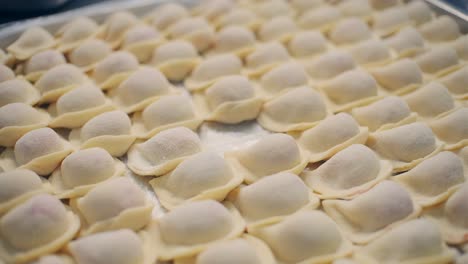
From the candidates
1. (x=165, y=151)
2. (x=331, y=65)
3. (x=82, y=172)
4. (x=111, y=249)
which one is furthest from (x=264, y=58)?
(x=111, y=249)

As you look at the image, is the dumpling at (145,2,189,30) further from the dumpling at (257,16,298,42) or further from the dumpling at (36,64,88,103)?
the dumpling at (36,64,88,103)

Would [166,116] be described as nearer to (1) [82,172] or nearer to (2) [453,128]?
(1) [82,172]

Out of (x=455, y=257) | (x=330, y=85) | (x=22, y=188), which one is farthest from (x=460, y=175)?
(x=22, y=188)

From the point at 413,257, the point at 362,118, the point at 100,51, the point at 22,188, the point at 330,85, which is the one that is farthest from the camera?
the point at 100,51

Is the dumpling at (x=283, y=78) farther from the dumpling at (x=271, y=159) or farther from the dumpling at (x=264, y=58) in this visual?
the dumpling at (x=271, y=159)

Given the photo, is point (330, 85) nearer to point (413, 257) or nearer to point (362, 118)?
point (362, 118)

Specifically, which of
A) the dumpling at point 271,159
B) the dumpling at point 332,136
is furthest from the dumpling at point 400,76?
the dumpling at point 271,159

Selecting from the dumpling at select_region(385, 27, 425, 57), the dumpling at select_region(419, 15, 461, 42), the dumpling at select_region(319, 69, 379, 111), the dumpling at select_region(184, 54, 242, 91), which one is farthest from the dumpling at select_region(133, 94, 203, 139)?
the dumpling at select_region(419, 15, 461, 42)
